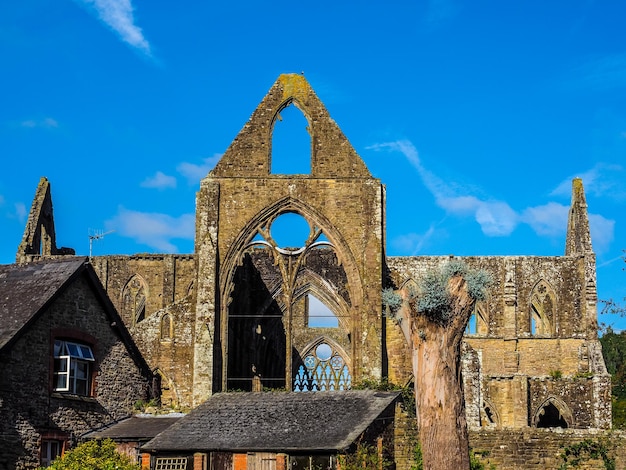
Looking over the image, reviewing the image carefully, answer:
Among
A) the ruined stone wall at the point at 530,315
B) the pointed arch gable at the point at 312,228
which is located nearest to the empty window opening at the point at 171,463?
the pointed arch gable at the point at 312,228

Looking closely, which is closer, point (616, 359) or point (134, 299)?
point (134, 299)

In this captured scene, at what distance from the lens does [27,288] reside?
94.7ft

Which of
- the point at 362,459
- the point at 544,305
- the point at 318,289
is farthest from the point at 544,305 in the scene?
the point at 362,459

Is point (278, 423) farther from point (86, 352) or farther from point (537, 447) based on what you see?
point (537, 447)

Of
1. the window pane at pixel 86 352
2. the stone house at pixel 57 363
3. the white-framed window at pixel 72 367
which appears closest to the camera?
the stone house at pixel 57 363

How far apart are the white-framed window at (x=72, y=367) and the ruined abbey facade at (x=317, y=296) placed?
12.9ft

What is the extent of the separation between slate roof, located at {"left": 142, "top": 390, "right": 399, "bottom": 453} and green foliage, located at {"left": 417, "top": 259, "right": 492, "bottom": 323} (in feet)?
18.7

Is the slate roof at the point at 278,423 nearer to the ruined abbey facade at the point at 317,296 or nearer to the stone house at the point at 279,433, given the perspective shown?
the stone house at the point at 279,433

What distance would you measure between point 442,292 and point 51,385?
11.9 metres

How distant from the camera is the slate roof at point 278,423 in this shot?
25.3 metres

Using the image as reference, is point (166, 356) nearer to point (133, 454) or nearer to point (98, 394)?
point (98, 394)

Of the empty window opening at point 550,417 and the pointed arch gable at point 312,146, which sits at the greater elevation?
the pointed arch gable at point 312,146

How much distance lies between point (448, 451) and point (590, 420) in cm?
2489

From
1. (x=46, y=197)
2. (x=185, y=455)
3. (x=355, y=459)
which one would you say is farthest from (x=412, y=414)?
(x=46, y=197)
